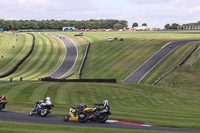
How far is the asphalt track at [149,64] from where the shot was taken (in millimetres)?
87919

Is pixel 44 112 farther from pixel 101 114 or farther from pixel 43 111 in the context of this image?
pixel 101 114

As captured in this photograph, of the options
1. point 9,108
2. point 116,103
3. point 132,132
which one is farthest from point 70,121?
point 116,103

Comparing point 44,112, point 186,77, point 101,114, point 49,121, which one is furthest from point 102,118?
point 186,77

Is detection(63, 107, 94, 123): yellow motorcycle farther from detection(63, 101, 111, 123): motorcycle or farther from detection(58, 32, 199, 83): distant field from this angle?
detection(58, 32, 199, 83): distant field

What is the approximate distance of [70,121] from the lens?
94.9 ft

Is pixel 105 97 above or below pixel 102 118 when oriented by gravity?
below

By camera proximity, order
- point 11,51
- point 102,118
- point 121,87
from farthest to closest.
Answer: point 11,51 → point 121,87 → point 102,118

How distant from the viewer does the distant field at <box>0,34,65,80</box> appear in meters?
99.7

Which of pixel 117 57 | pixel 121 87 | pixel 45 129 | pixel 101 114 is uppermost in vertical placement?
pixel 45 129

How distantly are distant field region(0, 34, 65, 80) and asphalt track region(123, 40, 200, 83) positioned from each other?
23.8 metres

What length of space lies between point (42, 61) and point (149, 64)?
34601 millimetres

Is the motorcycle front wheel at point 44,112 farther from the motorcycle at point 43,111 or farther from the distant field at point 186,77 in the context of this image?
the distant field at point 186,77

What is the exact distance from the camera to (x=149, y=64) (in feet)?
322

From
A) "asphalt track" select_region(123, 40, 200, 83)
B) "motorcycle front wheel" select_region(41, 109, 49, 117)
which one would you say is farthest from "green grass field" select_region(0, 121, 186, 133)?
"asphalt track" select_region(123, 40, 200, 83)
